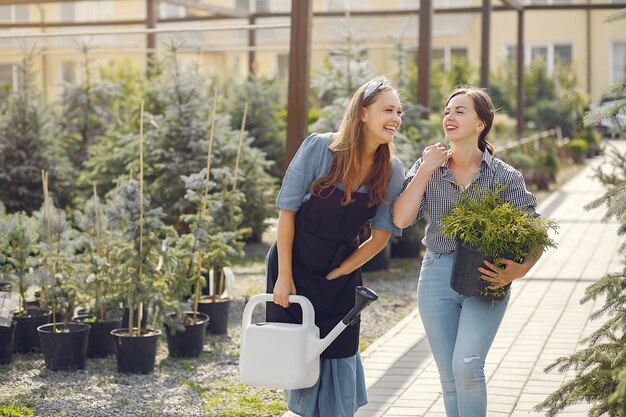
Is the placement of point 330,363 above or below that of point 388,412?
above

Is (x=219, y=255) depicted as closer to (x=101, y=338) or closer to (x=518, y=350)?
(x=101, y=338)

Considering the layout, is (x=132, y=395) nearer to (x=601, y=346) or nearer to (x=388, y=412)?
(x=388, y=412)

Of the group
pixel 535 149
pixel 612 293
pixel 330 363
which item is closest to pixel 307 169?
pixel 330 363

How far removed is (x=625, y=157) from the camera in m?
7.96

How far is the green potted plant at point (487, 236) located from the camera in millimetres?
3725

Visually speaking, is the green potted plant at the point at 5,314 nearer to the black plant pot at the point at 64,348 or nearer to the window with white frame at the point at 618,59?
the black plant pot at the point at 64,348

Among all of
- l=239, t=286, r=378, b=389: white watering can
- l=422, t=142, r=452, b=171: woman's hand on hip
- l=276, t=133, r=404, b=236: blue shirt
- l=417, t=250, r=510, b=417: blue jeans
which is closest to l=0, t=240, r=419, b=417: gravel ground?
l=239, t=286, r=378, b=389: white watering can

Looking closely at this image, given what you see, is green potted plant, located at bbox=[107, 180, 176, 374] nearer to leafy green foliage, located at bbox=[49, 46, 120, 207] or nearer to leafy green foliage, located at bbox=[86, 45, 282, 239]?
leafy green foliage, located at bbox=[86, 45, 282, 239]

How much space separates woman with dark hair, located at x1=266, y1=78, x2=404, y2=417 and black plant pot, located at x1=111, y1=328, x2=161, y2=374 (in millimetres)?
1980

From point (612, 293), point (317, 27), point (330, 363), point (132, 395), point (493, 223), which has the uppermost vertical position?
point (317, 27)

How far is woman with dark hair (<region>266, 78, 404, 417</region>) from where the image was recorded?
3.88 meters

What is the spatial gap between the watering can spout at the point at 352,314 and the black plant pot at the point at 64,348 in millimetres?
2504

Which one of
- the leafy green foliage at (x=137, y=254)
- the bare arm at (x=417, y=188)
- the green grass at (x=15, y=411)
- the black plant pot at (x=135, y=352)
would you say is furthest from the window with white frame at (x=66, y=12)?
the bare arm at (x=417, y=188)

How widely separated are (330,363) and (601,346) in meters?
1.07
